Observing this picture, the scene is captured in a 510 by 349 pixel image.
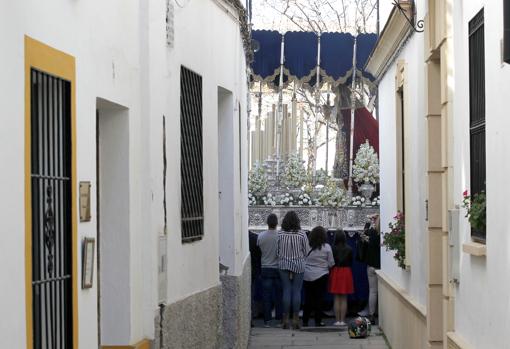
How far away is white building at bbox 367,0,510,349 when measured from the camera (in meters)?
7.15

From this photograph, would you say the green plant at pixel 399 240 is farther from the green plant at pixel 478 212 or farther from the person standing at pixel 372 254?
the green plant at pixel 478 212

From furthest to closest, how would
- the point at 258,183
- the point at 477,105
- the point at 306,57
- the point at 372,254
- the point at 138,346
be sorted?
the point at 306,57 → the point at 258,183 → the point at 372,254 → the point at 138,346 → the point at 477,105

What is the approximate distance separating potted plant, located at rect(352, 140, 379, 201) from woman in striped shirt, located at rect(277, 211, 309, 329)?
351 centimetres

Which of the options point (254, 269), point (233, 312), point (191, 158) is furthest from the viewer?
point (254, 269)

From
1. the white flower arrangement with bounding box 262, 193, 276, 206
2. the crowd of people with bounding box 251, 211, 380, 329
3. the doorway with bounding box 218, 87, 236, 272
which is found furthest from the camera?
the white flower arrangement with bounding box 262, 193, 276, 206

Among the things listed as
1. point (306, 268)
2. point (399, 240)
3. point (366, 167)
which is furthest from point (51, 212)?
point (366, 167)

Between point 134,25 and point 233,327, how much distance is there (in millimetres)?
5343

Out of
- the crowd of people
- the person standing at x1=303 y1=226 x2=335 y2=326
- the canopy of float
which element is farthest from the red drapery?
the person standing at x1=303 y1=226 x2=335 y2=326

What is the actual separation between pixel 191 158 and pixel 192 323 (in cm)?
182

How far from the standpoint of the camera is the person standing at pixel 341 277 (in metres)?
19.0

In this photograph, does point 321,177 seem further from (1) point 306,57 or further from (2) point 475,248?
(2) point 475,248

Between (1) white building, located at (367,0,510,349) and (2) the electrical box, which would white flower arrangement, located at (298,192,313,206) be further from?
(2) the electrical box

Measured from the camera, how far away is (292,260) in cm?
1838

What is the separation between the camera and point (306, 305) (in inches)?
762
